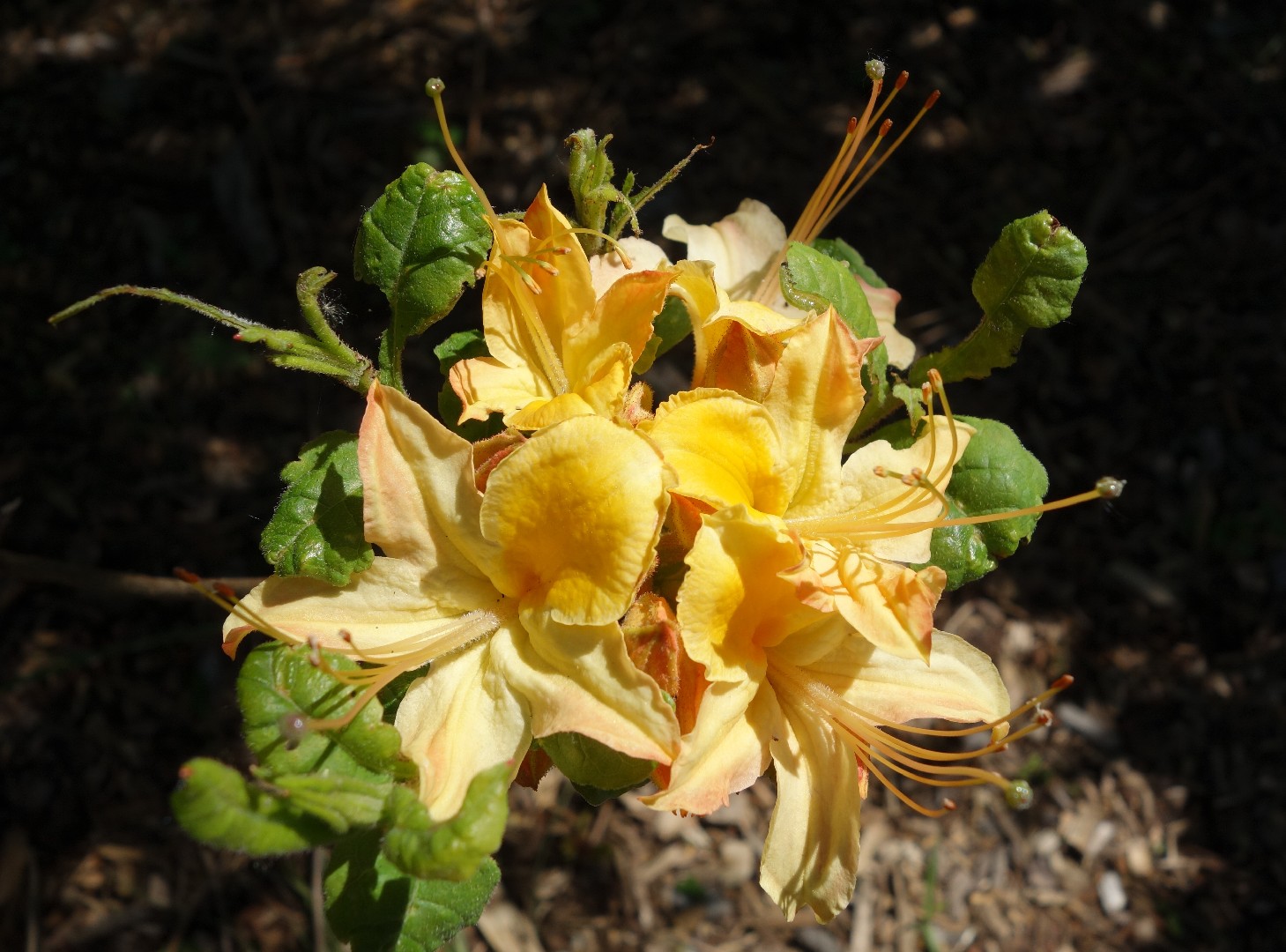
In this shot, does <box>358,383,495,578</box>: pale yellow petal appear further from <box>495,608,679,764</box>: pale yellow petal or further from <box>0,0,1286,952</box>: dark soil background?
<box>0,0,1286,952</box>: dark soil background

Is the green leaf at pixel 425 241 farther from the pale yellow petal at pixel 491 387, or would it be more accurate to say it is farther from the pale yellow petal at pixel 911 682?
the pale yellow petal at pixel 911 682

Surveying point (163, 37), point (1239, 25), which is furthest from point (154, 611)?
point (1239, 25)

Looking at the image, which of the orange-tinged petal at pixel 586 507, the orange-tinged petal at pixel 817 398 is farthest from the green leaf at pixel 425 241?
the orange-tinged petal at pixel 817 398

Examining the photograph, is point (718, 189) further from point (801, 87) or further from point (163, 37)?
point (163, 37)

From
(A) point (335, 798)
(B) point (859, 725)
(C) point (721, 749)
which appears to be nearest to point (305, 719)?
(A) point (335, 798)

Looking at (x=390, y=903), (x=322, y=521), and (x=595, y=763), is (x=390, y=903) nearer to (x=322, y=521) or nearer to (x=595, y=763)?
(x=595, y=763)

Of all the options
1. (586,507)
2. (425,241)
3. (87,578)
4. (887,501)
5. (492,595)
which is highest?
(425,241)
